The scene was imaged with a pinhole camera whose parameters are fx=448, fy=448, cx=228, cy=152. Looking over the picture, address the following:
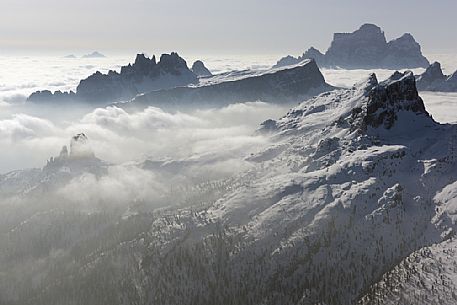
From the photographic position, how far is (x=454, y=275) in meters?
199

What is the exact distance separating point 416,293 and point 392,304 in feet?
38.5

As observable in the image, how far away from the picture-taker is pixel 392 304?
19862 centimetres

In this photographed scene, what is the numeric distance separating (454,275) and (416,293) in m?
18.8

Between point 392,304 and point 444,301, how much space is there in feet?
69.8

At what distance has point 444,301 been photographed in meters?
189

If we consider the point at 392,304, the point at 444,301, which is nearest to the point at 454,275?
the point at 444,301

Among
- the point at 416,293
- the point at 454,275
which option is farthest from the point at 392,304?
the point at 454,275

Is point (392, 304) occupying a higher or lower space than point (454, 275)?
lower

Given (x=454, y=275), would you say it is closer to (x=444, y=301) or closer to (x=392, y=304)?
(x=444, y=301)

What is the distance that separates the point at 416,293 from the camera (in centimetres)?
19875

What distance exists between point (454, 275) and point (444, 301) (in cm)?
1612

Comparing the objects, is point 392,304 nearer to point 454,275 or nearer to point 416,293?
point 416,293
